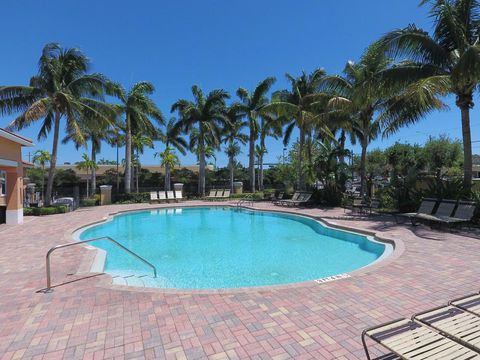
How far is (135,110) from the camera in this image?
25.3m

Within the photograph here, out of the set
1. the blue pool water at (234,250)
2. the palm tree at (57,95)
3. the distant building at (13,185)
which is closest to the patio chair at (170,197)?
the blue pool water at (234,250)

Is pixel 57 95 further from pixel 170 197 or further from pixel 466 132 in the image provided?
pixel 466 132

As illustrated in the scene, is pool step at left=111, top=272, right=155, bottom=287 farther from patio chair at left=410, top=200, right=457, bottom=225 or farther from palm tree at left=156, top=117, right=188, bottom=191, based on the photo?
palm tree at left=156, top=117, right=188, bottom=191

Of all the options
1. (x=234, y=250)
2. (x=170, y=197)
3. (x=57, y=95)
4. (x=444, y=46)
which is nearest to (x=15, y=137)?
(x=57, y=95)

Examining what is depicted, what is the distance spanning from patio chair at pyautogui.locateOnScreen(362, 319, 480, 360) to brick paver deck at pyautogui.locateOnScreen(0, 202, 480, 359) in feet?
2.43

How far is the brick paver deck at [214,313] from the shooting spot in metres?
3.65

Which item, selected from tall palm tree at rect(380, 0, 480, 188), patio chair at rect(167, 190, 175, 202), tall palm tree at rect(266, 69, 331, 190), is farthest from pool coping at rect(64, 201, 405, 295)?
patio chair at rect(167, 190, 175, 202)

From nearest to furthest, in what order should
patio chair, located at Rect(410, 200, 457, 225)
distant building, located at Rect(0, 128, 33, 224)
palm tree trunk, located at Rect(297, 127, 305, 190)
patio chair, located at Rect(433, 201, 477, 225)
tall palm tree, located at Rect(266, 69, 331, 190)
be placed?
1. patio chair, located at Rect(433, 201, 477, 225)
2. patio chair, located at Rect(410, 200, 457, 225)
3. distant building, located at Rect(0, 128, 33, 224)
4. tall palm tree, located at Rect(266, 69, 331, 190)
5. palm tree trunk, located at Rect(297, 127, 305, 190)

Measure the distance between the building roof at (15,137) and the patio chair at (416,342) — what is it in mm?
14518

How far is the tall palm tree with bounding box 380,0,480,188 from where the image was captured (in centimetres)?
1217

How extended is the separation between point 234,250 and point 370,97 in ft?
31.7

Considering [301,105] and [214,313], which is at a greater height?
[301,105]

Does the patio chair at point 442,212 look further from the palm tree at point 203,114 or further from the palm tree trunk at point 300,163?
the palm tree at point 203,114

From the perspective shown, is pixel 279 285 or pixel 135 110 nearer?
pixel 279 285
